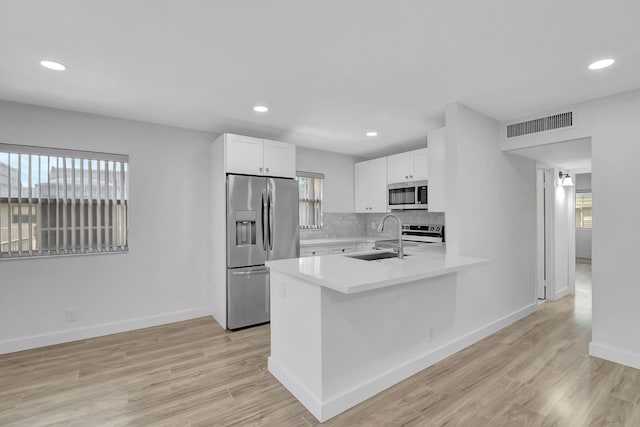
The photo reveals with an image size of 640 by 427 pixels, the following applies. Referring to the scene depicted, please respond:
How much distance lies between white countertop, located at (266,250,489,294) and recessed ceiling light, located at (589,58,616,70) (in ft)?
5.44

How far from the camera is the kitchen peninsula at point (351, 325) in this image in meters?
2.02

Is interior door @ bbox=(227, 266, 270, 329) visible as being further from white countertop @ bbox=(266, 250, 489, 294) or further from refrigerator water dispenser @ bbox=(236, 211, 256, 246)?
white countertop @ bbox=(266, 250, 489, 294)

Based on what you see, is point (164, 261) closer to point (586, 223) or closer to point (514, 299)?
point (514, 299)

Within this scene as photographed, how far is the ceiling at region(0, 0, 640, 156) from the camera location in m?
1.65

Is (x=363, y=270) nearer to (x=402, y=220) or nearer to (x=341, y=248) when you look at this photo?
(x=341, y=248)

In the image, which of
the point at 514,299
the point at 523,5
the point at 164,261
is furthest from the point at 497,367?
the point at 164,261

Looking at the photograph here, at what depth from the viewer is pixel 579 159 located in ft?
13.4

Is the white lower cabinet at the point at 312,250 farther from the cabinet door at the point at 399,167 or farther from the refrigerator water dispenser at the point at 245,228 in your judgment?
the cabinet door at the point at 399,167

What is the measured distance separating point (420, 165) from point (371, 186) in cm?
106

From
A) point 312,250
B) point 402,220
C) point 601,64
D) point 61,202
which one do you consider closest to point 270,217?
point 312,250

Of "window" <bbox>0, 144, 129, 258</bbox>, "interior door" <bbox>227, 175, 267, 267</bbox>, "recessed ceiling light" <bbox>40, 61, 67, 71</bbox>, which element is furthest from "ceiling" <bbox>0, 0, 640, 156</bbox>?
"interior door" <bbox>227, 175, 267, 267</bbox>

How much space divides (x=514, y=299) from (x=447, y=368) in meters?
1.70

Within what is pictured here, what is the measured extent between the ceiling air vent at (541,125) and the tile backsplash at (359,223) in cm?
155

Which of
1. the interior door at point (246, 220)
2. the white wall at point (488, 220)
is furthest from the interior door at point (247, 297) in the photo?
the white wall at point (488, 220)
